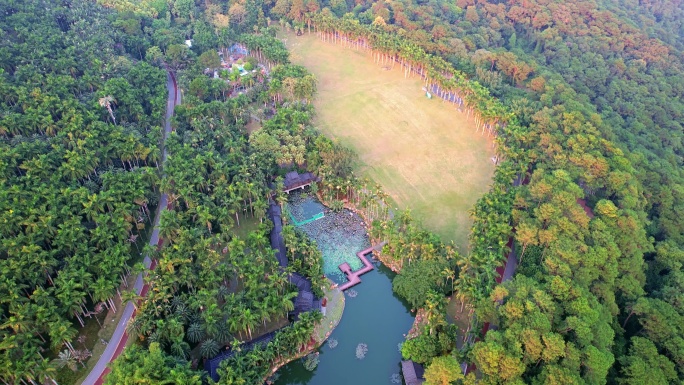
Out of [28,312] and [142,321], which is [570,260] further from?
[28,312]

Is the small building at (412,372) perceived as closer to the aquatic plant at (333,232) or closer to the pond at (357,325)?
the pond at (357,325)

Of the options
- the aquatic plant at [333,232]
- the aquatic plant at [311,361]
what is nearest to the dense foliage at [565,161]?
the aquatic plant at [333,232]

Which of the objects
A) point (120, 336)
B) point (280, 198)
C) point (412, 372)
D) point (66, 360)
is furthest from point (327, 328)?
point (66, 360)

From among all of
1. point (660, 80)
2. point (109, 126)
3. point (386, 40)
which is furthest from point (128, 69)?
point (660, 80)

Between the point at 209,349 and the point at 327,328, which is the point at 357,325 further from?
the point at 209,349

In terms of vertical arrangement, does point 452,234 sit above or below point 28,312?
below

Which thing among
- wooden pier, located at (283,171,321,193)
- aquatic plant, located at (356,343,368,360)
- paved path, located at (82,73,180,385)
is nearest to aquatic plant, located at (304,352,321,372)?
aquatic plant, located at (356,343,368,360)
